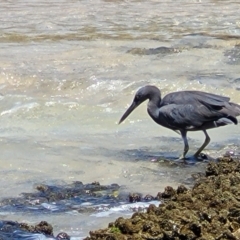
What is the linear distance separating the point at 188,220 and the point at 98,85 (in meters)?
7.31

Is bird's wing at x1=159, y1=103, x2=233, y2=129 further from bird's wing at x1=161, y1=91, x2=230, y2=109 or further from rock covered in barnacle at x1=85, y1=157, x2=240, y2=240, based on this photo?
rock covered in barnacle at x1=85, y1=157, x2=240, y2=240

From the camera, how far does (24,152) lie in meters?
8.98

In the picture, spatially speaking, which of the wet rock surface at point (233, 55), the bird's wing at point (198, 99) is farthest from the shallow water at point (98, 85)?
the bird's wing at point (198, 99)

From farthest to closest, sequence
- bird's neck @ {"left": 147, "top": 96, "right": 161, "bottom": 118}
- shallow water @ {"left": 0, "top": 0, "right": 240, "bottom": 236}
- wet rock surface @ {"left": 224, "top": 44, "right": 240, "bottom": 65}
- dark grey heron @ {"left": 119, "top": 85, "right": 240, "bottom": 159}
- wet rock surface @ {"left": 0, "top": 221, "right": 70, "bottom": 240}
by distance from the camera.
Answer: wet rock surface @ {"left": 224, "top": 44, "right": 240, "bottom": 65}, bird's neck @ {"left": 147, "top": 96, "right": 161, "bottom": 118}, dark grey heron @ {"left": 119, "top": 85, "right": 240, "bottom": 159}, shallow water @ {"left": 0, "top": 0, "right": 240, "bottom": 236}, wet rock surface @ {"left": 0, "top": 221, "right": 70, "bottom": 240}

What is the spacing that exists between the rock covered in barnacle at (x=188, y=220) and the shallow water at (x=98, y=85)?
2.08 feet

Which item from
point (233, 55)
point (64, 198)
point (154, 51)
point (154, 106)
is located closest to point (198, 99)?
point (154, 106)

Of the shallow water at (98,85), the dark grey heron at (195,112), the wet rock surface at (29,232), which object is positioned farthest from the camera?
the dark grey heron at (195,112)

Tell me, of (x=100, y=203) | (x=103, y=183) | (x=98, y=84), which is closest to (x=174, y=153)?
(x=103, y=183)

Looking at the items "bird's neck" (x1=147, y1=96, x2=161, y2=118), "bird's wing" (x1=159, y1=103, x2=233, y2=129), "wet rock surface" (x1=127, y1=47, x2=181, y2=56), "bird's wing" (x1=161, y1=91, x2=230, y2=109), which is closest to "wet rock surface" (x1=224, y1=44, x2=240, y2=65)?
"wet rock surface" (x1=127, y1=47, x2=181, y2=56)

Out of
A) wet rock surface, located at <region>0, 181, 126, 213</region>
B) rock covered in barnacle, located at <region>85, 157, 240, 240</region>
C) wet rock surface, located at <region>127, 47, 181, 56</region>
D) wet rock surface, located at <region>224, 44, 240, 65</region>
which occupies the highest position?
rock covered in barnacle, located at <region>85, 157, 240, 240</region>

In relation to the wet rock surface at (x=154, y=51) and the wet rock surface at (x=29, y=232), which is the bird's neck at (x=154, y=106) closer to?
the wet rock surface at (x=29, y=232)

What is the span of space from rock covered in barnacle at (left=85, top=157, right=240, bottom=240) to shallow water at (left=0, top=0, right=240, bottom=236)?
634mm

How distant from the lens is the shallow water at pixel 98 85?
8.26m

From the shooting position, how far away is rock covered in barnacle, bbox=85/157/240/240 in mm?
5559
